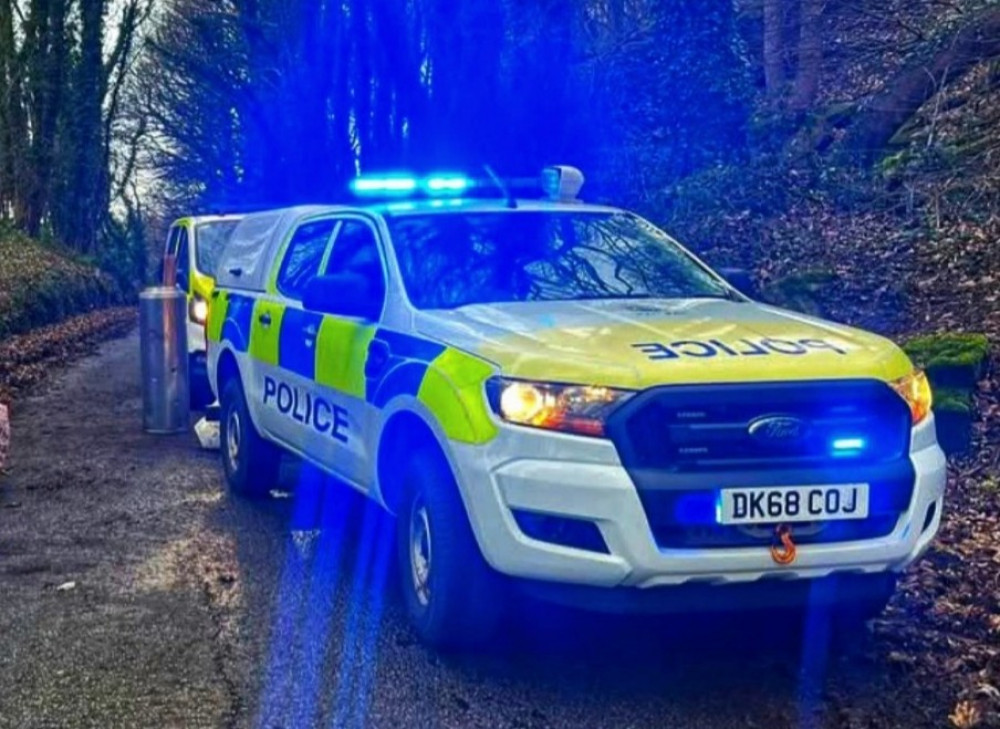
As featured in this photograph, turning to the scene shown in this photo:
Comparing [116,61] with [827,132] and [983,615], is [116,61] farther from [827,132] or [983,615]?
[983,615]

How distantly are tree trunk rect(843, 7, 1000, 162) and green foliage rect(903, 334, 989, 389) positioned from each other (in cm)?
353

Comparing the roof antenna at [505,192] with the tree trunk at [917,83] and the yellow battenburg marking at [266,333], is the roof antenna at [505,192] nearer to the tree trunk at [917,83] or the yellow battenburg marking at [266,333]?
the yellow battenburg marking at [266,333]

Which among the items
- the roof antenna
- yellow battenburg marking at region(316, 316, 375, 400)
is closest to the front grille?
yellow battenburg marking at region(316, 316, 375, 400)

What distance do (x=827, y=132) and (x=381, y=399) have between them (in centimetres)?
1110

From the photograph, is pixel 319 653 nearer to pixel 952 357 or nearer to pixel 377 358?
pixel 377 358

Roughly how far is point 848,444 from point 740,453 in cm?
43

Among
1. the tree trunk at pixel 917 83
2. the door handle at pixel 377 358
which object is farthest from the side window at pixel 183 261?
the door handle at pixel 377 358

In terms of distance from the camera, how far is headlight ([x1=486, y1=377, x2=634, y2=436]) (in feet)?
14.1

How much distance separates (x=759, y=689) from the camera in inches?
179

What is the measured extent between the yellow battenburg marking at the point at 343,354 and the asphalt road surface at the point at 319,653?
96cm

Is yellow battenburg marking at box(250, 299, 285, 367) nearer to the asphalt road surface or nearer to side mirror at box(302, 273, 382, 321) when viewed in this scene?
the asphalt road surface

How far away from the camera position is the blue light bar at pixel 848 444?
4.44 m

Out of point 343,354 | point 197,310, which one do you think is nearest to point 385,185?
point 343,354

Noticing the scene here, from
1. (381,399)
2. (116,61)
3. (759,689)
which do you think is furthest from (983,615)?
(116,61)
